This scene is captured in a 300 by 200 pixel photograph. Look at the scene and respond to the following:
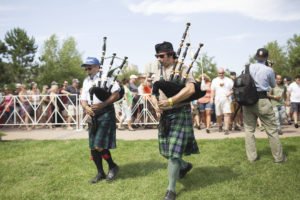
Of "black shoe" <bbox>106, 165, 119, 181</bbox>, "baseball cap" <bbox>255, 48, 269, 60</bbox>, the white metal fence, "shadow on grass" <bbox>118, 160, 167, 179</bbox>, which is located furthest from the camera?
the white metal fence

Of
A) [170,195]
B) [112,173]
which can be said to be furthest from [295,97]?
[170,195]

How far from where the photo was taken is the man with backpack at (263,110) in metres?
6.18

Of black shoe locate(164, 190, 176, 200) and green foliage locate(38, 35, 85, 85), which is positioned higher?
green foliage locate(38, 35, 85, 85)

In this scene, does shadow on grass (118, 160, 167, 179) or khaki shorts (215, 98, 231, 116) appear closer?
shadow on grass (118, 160, 167, 179)

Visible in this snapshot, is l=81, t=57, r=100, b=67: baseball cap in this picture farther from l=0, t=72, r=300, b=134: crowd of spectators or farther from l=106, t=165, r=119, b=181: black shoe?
l=0, t=72, r=300, b=134: crowd of spectators

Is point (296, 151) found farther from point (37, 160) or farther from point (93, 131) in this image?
point (37, 160)

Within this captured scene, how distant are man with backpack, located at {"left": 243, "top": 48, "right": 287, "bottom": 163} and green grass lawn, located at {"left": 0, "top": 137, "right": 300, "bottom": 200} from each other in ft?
0.76

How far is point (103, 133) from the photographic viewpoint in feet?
18.1

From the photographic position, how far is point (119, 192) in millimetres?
5035

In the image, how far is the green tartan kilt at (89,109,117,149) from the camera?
5484 mm

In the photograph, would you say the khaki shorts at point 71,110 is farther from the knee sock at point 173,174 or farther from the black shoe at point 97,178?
the knee sock at point 173,174

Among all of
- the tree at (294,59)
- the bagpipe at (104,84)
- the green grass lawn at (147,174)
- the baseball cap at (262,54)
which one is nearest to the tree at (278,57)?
the tree at (294,59)

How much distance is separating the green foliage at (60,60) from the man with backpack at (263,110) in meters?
49.9

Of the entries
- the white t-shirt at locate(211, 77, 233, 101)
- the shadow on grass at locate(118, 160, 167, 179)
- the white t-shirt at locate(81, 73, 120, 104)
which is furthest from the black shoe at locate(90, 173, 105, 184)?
the white t-shirt at locate(211, 77, 233, 101)
